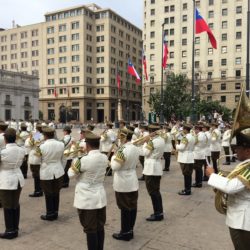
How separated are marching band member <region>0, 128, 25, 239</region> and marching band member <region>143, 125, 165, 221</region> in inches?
107

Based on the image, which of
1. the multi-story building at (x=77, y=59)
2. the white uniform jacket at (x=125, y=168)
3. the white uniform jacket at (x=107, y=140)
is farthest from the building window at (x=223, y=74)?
the white uniform jacket at (x=125, y=168)

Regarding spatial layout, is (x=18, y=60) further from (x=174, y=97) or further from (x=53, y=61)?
(x=174, y=97)

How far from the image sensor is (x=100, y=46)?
84.9 meters

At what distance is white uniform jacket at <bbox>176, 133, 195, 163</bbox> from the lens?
359 inches

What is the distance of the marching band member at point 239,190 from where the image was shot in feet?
10.8

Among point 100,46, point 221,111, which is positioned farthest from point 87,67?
point 221,111

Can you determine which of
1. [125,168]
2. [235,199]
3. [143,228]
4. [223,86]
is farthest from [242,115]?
[223,86]

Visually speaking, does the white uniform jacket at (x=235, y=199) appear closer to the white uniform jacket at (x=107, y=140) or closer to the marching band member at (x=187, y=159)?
the marching band member at (x=187, y=159)

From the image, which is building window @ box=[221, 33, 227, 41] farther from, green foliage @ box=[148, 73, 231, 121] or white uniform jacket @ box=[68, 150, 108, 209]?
white uniform jacket @ box=[68, 150, 108, 209]

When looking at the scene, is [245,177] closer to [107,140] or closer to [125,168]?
[125,168]

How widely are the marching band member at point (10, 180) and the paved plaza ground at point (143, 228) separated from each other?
28 centimetres

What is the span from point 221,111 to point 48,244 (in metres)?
37.3

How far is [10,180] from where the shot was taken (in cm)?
588

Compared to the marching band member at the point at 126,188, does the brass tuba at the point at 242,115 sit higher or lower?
A: higher
